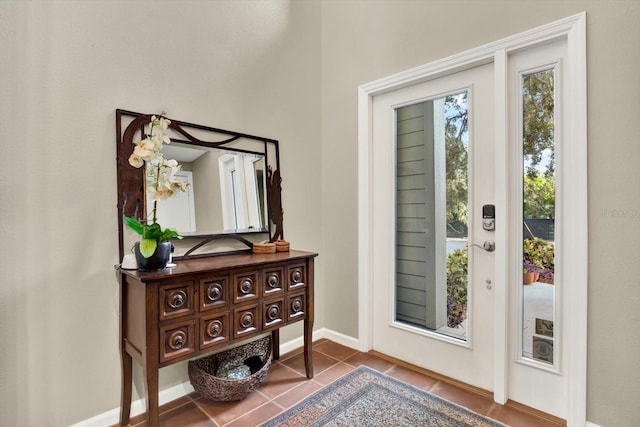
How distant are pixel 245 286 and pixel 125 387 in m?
0.82

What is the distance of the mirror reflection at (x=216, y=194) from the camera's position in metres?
2.03

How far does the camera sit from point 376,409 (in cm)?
191

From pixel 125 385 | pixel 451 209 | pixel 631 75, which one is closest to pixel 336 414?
pixel 125 385

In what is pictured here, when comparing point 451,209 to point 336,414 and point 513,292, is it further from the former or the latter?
point 336,414

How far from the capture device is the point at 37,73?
1.56 meters

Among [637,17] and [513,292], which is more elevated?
[637,17]

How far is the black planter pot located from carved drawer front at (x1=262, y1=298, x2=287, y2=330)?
0.64 metres

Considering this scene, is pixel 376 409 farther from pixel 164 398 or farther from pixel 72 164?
pixel 72 164

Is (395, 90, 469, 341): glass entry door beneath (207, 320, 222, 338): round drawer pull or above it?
above

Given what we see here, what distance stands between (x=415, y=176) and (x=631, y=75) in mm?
1254

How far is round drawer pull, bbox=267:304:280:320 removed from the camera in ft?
6.61

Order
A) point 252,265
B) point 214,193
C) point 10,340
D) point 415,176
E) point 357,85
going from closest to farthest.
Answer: point 10,340, point 252,265, point 214,193, point 415,176, point 357,85

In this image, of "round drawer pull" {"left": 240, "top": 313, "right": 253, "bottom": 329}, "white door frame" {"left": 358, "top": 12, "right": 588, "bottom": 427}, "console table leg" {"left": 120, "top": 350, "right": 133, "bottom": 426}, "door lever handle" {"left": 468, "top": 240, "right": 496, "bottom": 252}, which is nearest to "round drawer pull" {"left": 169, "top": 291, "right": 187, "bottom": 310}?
"round drawer pull" {"left": 240, "top": 313, "right": 253, "bottom": 329}

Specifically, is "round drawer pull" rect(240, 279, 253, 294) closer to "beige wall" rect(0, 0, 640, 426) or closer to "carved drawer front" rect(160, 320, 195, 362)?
"carved drawer front" rect(160, 320, 195, 362)
